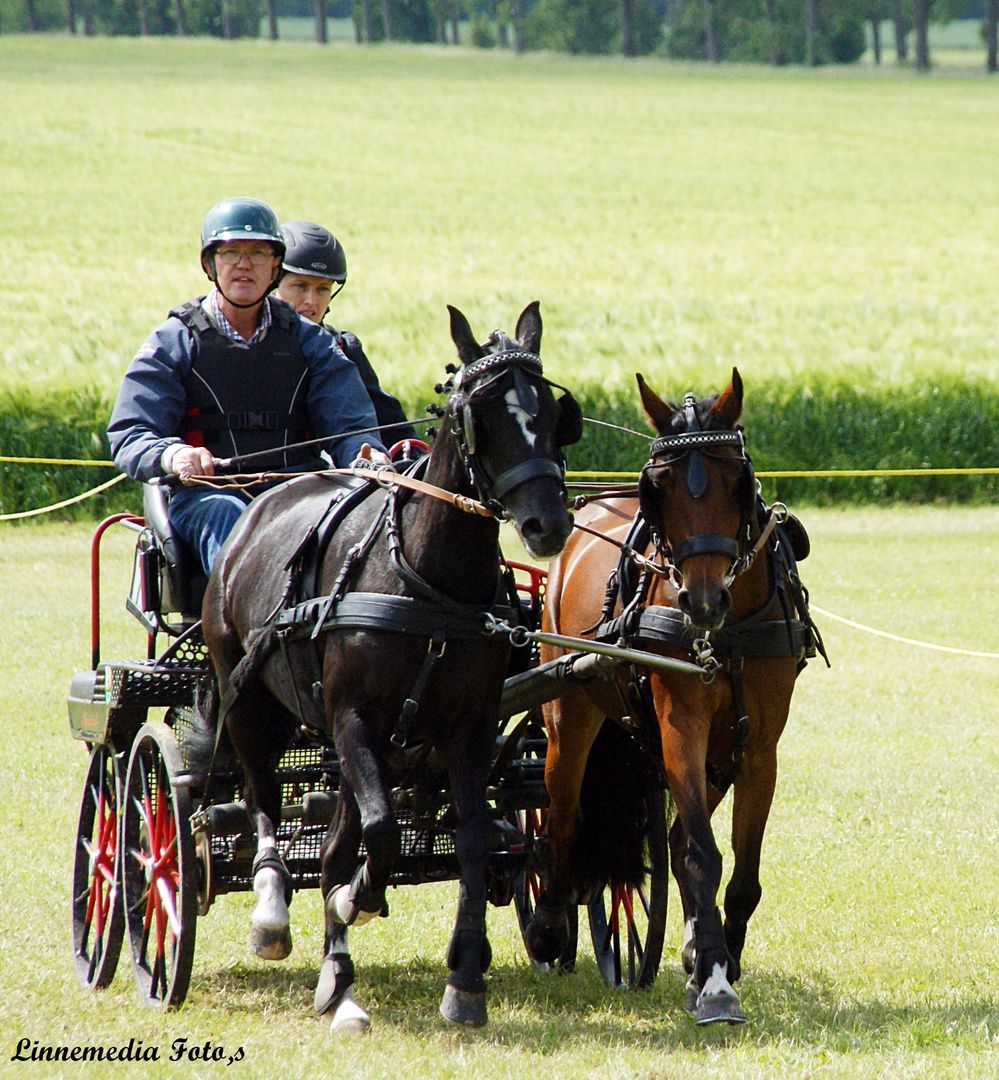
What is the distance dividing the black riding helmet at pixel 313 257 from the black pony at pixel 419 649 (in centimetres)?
222

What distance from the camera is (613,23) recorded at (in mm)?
84312

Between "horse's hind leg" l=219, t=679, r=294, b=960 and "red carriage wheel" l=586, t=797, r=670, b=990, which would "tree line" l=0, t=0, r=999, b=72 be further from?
"horse's hind leg" l=219, t=679, r=294, b=960

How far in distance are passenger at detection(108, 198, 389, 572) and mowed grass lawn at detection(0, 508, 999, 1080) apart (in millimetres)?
1437

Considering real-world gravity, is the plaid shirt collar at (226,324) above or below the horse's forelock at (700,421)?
above

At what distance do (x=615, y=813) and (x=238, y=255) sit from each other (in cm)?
223

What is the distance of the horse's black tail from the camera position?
5.26m

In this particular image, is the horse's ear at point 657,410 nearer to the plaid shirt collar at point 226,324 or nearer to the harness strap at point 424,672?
the harness strap at point 424,672

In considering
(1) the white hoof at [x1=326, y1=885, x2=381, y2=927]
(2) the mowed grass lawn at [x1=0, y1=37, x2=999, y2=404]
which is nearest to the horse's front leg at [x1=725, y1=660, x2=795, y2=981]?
(1) the white hoof at [x1=326, y1=885, x2=381, y2=927]

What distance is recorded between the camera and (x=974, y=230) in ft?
94.9

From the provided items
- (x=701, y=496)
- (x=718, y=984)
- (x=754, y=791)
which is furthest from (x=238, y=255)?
(x=718, y=984)

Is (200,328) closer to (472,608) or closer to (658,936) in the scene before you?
(472,608)

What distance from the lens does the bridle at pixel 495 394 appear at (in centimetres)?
378

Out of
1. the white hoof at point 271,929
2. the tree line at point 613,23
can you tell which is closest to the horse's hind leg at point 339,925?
the white hoof at point 271,929

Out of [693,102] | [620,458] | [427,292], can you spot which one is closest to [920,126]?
[693,102]
